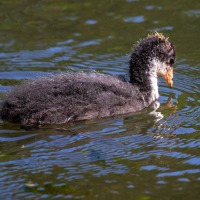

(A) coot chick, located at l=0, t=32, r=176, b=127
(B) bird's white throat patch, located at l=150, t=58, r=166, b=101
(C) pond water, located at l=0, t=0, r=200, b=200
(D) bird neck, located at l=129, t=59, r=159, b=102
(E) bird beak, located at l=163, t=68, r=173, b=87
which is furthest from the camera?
(E) bird beak, located at l=163, t=68, r=173, b=87

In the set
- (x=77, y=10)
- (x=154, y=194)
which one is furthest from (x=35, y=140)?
(x=77, y=10)

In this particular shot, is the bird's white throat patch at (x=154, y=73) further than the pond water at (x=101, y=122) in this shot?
Yes

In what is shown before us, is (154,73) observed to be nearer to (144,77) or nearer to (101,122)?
(144,77)

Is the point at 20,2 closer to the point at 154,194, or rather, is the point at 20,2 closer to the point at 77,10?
the point at 77,10

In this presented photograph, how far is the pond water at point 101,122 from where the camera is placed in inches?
266

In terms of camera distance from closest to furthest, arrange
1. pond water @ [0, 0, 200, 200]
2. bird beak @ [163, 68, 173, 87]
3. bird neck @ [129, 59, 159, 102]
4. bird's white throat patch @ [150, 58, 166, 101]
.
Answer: pond water @ [0, 0, 200, 200] < bird neck @ [129, 59, 159, 102] < bird's white throat patch @ [150, 58, 166, 101] < bird beak @ [163, 68, 173, 87]

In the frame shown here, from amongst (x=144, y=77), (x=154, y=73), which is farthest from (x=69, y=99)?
(x=154, y=73)

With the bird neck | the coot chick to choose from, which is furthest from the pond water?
the bird neck

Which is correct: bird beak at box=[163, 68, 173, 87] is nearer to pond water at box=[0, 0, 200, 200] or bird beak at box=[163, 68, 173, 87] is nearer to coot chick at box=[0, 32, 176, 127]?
pond water at box=[0, 0, 200, 200]

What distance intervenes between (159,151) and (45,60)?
150 inches

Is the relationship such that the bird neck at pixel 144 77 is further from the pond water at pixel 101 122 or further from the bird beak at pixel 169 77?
the bird beak at pixel 169 77

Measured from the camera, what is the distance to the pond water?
675 cm

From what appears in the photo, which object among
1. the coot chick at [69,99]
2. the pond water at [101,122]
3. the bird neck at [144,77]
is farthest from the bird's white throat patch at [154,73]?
the coot chick at [69,99]

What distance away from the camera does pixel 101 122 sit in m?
8.47
